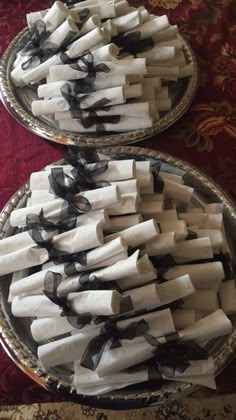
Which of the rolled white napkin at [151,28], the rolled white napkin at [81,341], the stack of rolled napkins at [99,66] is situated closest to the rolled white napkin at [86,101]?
the stack of rolled napkins at [99,66]

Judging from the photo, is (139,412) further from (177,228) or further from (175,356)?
(177,228)

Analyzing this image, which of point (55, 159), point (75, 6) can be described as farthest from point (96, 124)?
point (75, 6)

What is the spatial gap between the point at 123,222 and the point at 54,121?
0.80ft

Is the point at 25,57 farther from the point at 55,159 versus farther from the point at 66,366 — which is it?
the point at 66,366

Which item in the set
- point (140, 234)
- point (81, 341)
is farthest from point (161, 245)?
point (81, 341)

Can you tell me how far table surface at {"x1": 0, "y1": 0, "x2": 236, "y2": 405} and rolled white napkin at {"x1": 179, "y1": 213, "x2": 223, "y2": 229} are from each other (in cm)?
11

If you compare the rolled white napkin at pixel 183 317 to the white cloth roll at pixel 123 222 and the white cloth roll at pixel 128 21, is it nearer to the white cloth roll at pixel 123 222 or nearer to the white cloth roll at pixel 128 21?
the white cloth roll at pixel 123 222

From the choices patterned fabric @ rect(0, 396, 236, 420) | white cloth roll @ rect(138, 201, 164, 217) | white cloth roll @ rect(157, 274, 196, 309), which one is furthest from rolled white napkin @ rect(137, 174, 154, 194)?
patterned fabric @ rect(0, 396, 236, 420)

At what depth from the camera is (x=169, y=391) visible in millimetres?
499

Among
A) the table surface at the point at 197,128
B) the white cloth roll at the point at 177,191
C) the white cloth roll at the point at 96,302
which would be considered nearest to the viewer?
the white cloth roll at the point at 96,302

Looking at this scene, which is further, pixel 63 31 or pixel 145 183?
pixel 63 31

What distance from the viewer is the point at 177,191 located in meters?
0.60

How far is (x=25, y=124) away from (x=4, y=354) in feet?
1.05

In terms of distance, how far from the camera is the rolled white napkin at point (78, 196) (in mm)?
540
